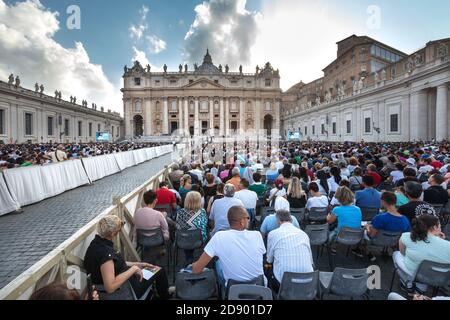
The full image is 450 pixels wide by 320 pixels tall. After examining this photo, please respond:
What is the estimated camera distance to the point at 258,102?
83188mm

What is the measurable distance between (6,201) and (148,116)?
7351 cm

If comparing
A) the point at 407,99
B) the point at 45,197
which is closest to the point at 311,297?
the point at 45,197

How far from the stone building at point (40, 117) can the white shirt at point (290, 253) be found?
39902mm

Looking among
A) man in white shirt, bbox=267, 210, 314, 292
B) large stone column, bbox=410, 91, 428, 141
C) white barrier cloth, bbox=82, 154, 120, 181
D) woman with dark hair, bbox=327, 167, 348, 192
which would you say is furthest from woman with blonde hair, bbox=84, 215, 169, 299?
large stone column, bbox=410, 91, 428, 141

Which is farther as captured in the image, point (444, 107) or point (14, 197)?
point (444, 107)

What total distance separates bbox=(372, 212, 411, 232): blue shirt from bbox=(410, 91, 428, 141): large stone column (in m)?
26.6

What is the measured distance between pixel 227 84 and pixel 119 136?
34167mm

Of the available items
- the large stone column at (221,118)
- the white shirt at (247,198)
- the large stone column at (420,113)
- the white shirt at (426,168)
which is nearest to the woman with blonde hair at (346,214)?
the white shirt at (247,198)

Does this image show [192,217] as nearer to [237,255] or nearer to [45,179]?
[237,255]

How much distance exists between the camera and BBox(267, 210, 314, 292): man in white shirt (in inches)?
140

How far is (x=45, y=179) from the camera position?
10844mm

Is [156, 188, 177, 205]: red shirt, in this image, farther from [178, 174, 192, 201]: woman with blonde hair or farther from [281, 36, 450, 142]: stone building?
[281, 36, 450, 142]: stone building
